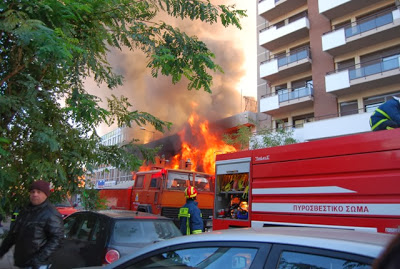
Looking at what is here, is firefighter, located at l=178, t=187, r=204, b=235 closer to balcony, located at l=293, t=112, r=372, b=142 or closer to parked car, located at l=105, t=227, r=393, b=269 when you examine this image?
parked car, located at l=105, t=227, r=393, b=269

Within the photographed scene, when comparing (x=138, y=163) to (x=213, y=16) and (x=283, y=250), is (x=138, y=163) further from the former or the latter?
(x=283, y=250)

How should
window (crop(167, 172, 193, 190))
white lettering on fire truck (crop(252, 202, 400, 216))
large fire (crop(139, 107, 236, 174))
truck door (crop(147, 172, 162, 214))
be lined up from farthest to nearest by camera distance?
large fire (crop(139, 107, 236, 174)) < window (crop(167, 172, 193, 190)) < truck door (crop(147, 172, 162, 214)) < white lettering on fire truck (crop(252, 202, 400, 216))

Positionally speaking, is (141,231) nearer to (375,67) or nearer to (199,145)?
(375,67)

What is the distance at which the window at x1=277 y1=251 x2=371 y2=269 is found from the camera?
56.7 inches

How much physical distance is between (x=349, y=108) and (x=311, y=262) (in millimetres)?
19139

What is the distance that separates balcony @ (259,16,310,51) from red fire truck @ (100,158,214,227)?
13989mm

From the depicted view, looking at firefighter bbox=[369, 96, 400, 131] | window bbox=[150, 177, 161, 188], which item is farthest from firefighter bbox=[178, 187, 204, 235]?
window bbox=[150, 177, 161, 188]

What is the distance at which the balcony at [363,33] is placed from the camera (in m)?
16.7

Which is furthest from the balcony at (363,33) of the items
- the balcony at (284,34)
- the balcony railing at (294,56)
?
the balcony at (284,34)

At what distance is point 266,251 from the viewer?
1.64 m

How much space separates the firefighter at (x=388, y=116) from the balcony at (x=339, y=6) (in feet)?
55.7

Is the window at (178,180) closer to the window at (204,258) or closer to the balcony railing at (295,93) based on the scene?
the window at (204,258)

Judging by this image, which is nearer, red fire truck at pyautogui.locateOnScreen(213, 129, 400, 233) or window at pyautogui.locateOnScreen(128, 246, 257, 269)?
window at pyautogui.locateOnScreen(128, 246, 257, 269)

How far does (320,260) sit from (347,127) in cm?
1641
